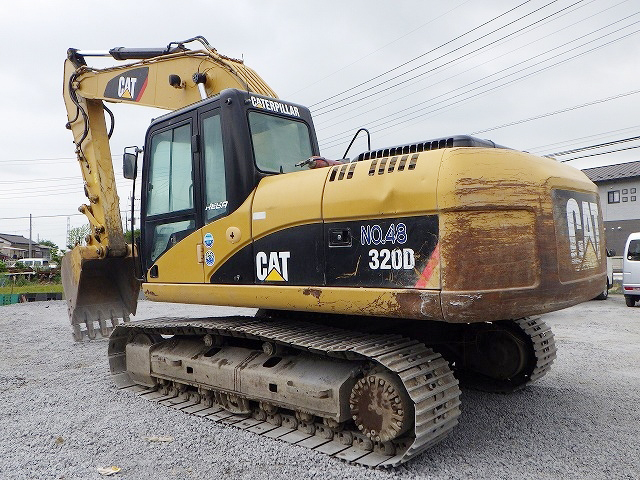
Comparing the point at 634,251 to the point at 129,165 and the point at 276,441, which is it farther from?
the point at 129,165

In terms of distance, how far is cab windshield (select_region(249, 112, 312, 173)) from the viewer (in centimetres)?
482

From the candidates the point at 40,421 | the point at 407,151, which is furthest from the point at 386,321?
the point at 40,421

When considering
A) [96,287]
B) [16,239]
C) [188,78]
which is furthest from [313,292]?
[16,239]

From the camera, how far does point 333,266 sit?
12.8 feet

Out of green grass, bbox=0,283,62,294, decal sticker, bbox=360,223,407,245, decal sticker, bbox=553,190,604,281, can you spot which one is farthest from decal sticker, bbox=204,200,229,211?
green grass, bbox=0,283,62,294

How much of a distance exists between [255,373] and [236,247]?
1060mm

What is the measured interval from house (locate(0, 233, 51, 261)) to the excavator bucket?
260 ft

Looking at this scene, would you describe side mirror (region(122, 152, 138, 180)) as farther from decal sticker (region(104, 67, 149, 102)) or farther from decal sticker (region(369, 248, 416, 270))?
decal sticker (region(369, 248, 416, 270))

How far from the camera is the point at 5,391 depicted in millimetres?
5727

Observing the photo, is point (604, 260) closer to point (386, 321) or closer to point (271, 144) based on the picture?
point (386, 321)

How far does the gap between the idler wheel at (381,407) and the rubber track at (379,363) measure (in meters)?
0.12

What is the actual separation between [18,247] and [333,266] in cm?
9398

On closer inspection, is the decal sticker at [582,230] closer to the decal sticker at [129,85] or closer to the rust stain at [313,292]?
the rust stain at [313,292]

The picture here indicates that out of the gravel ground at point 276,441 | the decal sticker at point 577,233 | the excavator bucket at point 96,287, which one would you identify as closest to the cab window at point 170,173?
the gravel ground at point 276,441
